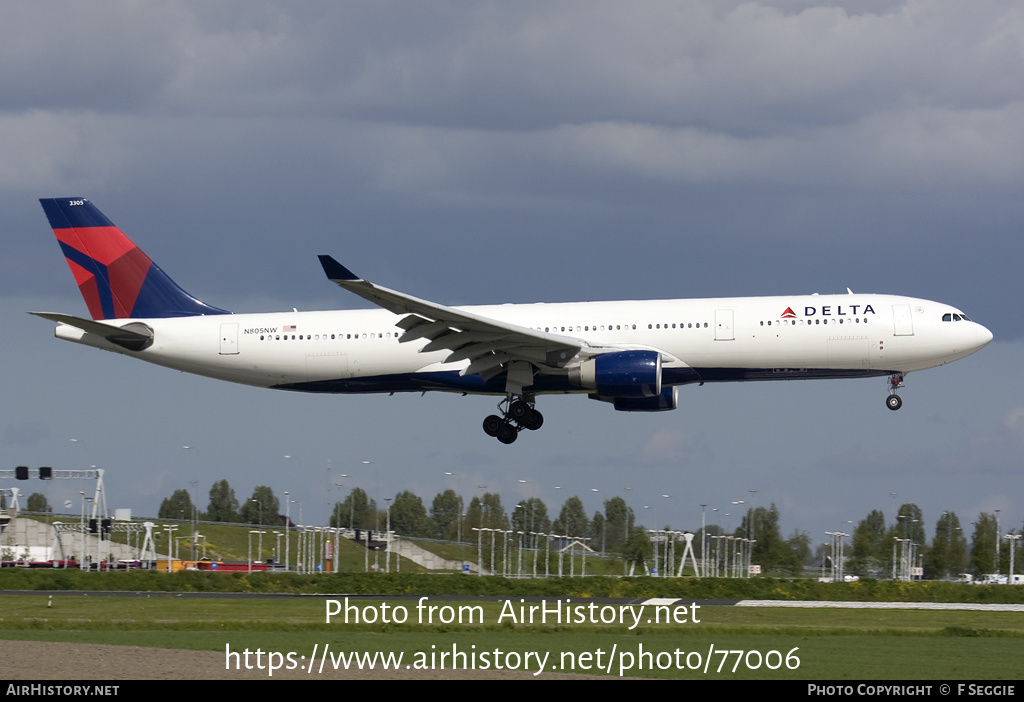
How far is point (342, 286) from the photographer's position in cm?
3616

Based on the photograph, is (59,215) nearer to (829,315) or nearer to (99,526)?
(829,315)

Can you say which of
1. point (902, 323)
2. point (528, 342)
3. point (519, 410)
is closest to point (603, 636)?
point (528, 342)

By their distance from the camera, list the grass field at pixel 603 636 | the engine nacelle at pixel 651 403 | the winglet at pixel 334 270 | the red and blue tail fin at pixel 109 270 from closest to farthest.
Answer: the grass field at pixel 603 636, the winglet at pixel 334 270, the engine nacelle at pixel 651 403, the red and blue tail fin at pixel 109 270

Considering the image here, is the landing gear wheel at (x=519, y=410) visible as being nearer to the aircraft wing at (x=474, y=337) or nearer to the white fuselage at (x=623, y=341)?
the white fuselage at (x=623, y=341)

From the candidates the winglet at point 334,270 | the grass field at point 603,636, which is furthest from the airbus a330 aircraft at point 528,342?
the grass field at point 603,636

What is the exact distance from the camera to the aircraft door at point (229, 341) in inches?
1756

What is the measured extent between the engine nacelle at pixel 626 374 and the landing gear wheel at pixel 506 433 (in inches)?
198

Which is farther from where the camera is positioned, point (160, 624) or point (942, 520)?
point (942, 520)

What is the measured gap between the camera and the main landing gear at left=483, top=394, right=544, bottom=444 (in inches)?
1714

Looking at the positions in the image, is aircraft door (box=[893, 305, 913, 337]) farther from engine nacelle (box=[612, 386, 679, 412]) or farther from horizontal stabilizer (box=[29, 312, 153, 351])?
horizontal stabilizer (box=[29, 312, 153, 351])

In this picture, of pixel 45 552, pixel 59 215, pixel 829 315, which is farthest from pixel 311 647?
pixel 45 552

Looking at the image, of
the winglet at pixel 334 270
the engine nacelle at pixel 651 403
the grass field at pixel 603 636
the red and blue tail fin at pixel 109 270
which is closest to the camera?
the grass field at pixel 603 636

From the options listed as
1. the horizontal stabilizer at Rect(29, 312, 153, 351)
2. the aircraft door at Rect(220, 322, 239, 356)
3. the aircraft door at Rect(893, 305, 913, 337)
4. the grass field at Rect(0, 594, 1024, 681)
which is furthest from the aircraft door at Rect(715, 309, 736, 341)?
the horizontal stabilizer at Rect(29, 312, 153, 351)

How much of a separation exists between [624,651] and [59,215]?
30.6m
